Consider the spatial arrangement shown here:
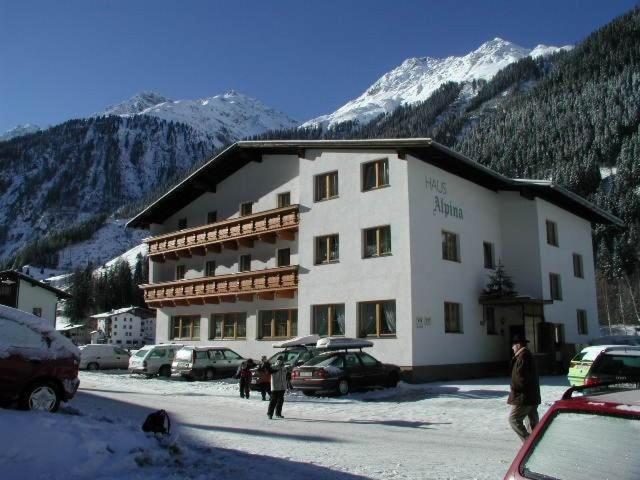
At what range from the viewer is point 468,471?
916cm

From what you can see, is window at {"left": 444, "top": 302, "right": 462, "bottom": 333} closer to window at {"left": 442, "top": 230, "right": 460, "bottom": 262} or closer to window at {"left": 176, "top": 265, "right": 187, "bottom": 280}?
window at {"left": 442, "top": 230, "right": 460, "bottom": 262}

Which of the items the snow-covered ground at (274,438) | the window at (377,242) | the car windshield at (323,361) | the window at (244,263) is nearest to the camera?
the snow-covered ground at (274,438)

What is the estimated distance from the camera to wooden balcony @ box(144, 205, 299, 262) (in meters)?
31.3

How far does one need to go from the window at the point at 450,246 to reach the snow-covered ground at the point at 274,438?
742 cm

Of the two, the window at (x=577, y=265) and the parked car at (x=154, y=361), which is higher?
the window at (x=577, y=265)

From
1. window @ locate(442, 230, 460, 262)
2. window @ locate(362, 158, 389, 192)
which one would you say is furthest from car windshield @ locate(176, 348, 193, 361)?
window @ locate(442, 230, 460, 262)

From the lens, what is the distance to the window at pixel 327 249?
95.4 ft

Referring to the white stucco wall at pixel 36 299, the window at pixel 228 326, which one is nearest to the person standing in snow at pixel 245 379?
the window at pixel 228 326

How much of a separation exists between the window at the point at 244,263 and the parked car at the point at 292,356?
8677mm

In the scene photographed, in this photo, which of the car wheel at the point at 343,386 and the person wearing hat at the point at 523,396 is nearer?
the person wearing hat at the point at 523,396

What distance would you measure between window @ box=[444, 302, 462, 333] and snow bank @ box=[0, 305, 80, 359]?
18.6 metres

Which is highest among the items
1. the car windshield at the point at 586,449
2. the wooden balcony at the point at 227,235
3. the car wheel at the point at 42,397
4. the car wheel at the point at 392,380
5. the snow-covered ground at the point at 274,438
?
the wooden balcony at the point at 227,235

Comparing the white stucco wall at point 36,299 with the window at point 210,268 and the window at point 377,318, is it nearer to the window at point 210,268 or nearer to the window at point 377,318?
the window at point 210,268

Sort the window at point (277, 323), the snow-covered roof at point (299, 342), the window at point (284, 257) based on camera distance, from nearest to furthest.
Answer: the snow-covered roof at point (299, 342) < the window at point (277, 323) < the window at point (284, 257)
